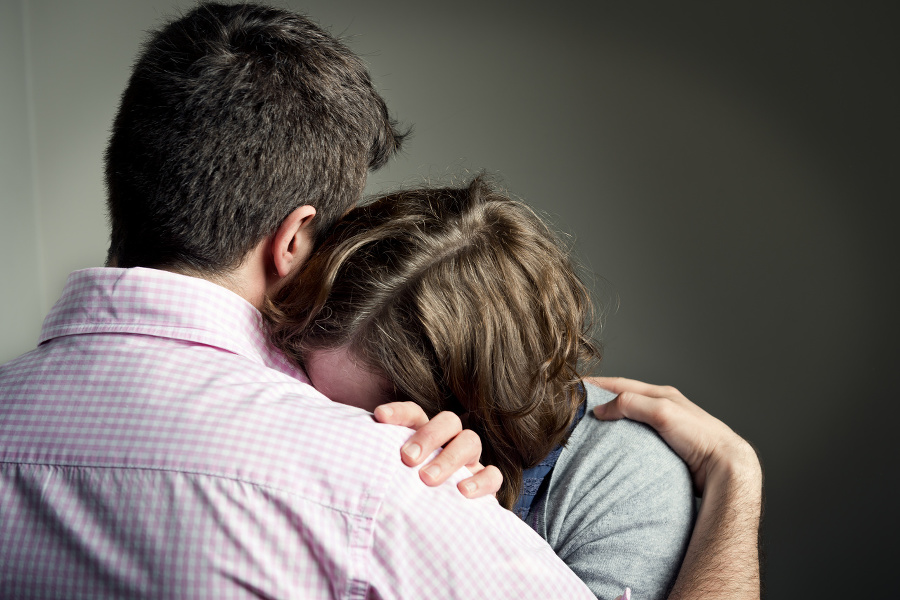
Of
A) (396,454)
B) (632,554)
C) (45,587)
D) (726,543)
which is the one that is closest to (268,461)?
(396,454)

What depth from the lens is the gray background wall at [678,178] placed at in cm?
189

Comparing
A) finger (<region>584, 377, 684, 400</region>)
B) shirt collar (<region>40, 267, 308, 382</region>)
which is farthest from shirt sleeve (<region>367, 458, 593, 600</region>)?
finger (<region>584, 377, 684, 400</region>)

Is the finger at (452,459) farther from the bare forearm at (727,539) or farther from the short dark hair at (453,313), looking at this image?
the bare forearm at (727,539)

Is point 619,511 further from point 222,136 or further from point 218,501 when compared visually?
point 222,136

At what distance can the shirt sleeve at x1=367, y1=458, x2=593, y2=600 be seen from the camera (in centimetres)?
70

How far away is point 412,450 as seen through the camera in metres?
0.76

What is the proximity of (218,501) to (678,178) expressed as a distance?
1.68 m

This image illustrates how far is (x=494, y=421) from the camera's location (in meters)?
1.15

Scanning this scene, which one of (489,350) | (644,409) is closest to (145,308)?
(489,350)

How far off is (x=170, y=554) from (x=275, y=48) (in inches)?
23.6

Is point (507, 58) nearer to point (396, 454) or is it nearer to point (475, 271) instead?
point (475, 271)

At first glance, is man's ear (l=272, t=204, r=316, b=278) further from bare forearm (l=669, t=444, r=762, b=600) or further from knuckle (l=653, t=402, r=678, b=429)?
bare forearm (l=669, t=444, r=762, b=600)

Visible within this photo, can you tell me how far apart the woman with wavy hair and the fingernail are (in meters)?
0.31

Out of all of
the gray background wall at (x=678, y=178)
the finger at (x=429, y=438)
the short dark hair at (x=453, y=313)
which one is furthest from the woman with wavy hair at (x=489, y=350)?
the gray background wall at (x=678, y=178)
